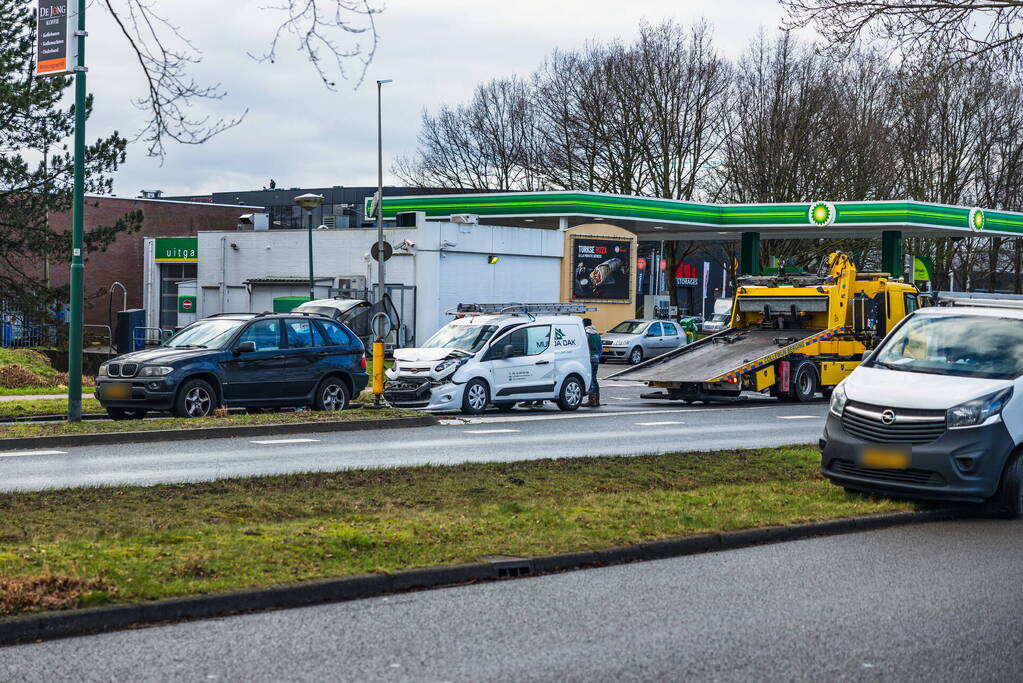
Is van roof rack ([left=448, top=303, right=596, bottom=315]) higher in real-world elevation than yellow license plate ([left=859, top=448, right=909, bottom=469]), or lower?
higher

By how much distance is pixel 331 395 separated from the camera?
20828 mm

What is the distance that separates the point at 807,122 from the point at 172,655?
49.4 m

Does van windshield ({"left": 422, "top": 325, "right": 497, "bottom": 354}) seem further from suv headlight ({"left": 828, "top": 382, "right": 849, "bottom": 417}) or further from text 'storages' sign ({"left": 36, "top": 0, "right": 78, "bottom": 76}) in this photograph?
suv headlight ({"left": 828, "top": 382, "right": 849, "bottom": 417})

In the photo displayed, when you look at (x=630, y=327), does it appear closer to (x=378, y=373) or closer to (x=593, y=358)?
(x=593, y=358)

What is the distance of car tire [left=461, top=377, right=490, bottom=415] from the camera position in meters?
21.5

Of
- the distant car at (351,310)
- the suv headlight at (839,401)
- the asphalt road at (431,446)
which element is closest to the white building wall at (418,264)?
the distant car at (351,310)

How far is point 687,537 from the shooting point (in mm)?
8891

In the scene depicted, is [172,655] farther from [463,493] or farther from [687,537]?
[463,493]

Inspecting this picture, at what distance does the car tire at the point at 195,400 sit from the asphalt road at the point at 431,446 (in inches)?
94.0

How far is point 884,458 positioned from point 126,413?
12867 mm

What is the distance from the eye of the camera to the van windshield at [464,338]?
21984 millimetres

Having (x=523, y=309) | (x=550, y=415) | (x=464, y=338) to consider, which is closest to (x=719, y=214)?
(x=523, y=309)

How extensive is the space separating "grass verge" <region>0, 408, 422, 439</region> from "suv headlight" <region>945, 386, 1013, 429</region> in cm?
994

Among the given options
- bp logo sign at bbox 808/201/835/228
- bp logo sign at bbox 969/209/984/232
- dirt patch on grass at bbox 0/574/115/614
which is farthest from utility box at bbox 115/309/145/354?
bp logo sign at bbox 969/209/984/232
